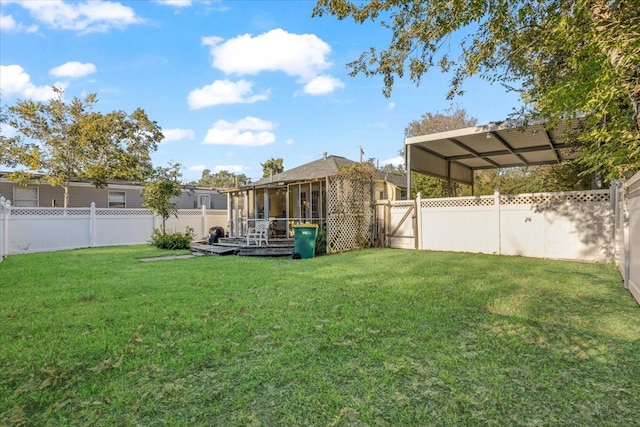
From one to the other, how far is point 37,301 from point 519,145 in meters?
13.3

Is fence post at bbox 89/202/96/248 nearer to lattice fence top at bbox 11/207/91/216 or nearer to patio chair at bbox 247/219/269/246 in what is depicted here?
lattice fence top at bbox 11/207/91/216

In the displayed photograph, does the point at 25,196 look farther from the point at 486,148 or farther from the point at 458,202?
the point at 486,148

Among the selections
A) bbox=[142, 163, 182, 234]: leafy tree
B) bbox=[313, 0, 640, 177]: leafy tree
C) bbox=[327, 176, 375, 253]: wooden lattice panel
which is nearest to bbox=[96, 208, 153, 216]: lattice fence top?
bbox=[142, 163, 182, 234]: leafy tree

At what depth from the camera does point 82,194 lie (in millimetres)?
16172

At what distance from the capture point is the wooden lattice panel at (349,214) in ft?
33.2

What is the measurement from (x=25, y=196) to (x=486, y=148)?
19237 mm

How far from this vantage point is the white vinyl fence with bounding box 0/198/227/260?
11.4 m

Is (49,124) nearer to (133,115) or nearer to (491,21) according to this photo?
(133,115)

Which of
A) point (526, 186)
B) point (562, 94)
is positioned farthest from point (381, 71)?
point (526, 186)

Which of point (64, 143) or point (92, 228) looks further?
point (64, 143)

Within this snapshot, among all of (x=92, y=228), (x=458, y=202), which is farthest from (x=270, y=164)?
(x=458, y=202)

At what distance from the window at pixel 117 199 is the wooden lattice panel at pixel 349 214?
1270 cm

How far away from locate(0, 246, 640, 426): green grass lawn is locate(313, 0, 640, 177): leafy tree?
2.13 m

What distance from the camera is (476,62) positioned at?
5199 mm
